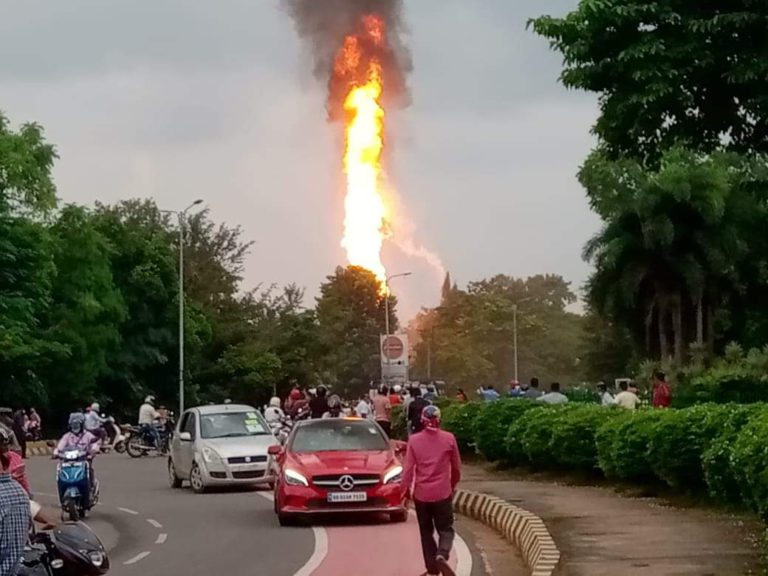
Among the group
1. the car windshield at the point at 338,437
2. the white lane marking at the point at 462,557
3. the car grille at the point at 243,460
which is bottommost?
the white lane marking at the point at 462,557

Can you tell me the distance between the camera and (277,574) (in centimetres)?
1553

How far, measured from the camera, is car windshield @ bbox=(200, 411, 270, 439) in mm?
29297

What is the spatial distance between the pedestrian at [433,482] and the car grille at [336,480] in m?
6.07

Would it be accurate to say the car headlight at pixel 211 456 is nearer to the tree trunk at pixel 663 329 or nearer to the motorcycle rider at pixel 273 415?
the motorcycle rider at pixel 273 415

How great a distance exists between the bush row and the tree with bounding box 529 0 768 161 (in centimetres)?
362

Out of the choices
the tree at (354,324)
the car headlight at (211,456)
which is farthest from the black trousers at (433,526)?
the tree at (354,324)

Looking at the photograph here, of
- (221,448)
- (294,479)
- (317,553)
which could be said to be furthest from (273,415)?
(317,553)

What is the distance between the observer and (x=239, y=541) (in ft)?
62.8

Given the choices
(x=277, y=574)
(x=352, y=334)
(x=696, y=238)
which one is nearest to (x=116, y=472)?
(x=277, y=574)

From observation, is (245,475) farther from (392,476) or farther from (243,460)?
(392,476)

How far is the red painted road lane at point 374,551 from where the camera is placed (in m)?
15.6

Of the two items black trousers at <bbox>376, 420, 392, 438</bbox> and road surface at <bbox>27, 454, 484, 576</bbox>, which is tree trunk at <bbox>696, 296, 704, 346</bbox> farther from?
road surface at <bbox>27, 454, 484, 576</bbox>

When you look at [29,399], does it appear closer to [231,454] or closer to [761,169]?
[231,454]

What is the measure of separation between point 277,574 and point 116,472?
22851 mm
